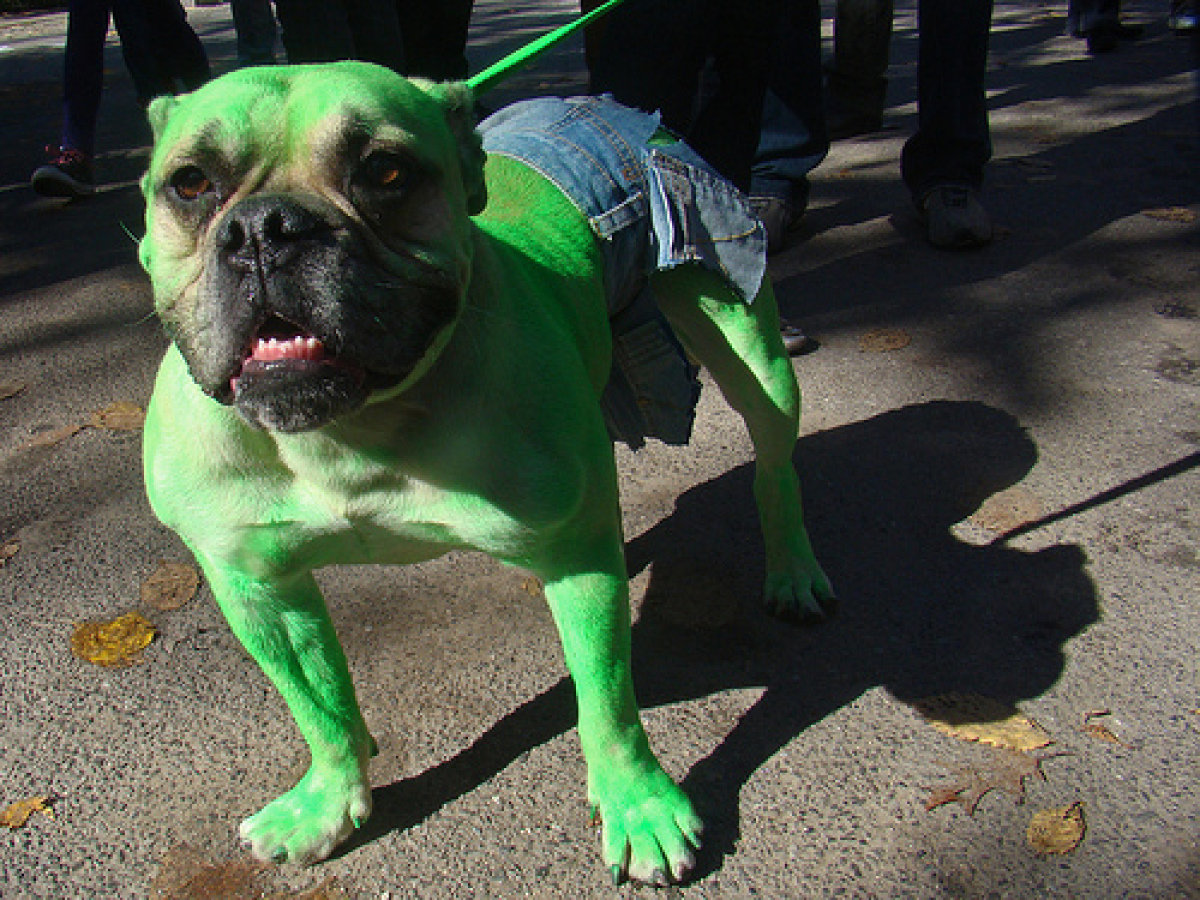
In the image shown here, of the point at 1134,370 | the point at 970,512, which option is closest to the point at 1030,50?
the point at 1134,370

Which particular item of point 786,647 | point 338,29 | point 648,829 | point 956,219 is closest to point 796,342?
point 956,219

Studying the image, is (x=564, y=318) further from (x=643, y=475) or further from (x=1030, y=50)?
(x=1030, y=50)

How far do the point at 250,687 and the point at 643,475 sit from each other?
1.41m

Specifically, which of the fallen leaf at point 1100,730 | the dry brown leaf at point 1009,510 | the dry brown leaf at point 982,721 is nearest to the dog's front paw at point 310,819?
the dry brown leaf at point 982,721

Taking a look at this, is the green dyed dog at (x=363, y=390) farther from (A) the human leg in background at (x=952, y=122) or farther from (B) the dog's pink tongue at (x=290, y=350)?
(A) the human leg in background at (x=952, y=122)

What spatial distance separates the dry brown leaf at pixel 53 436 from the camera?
3.71 m

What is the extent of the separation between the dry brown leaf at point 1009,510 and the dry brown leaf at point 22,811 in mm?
2452

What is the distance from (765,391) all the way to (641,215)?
530mm

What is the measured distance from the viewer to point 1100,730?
2324mm

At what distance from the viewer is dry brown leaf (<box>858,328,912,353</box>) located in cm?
414

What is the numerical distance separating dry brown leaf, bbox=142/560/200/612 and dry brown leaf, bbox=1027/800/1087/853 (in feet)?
7.00

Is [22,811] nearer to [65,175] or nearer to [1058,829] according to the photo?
[1058,829]

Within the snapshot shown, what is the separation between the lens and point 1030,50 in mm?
8742

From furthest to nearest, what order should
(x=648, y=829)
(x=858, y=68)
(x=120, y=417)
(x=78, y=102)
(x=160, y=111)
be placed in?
(x=858, y=68)
(x=78, y=102)
(x=120, y=417)
(x=648, y=829)
(x=160, y=111)
